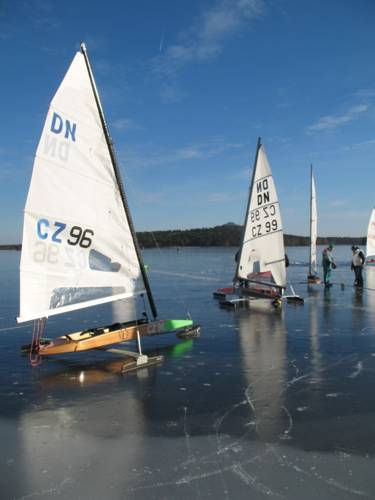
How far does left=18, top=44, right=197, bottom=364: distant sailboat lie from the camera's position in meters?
8.29

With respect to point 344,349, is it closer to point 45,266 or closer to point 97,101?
point 45,266

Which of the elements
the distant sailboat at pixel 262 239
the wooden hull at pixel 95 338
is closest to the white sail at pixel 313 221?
Result: the distant sailboat at pixel 262 239

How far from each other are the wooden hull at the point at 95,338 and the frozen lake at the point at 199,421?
389mm

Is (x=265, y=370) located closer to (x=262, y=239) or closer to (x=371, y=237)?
(x=262, y=239)

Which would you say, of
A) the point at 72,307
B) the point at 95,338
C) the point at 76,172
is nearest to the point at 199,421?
the point at 95,338

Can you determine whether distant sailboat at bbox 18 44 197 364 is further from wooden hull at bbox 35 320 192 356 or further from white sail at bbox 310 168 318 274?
white sail at bbox 310 168 318 274

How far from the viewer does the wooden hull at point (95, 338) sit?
8.57 m

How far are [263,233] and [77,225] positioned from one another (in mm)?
9840

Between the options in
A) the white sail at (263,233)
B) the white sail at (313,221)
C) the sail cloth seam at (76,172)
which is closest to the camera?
the sail cloth seam at (76,172)

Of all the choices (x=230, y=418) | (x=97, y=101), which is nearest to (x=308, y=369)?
(x=230, y=418)

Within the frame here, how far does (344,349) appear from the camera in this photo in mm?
9289

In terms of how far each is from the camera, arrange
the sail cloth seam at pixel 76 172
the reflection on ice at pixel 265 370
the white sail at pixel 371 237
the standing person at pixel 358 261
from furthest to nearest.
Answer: the white sail at pixel 371 237 < the standing person at pixel 358 261 < the sail cloth seam at pixel 76 172 < the reflection on ice at pixel 265 370

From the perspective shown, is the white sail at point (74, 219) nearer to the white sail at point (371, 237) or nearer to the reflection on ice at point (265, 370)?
the reflection on ice at point (265, 370)

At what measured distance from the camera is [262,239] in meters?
17.1
